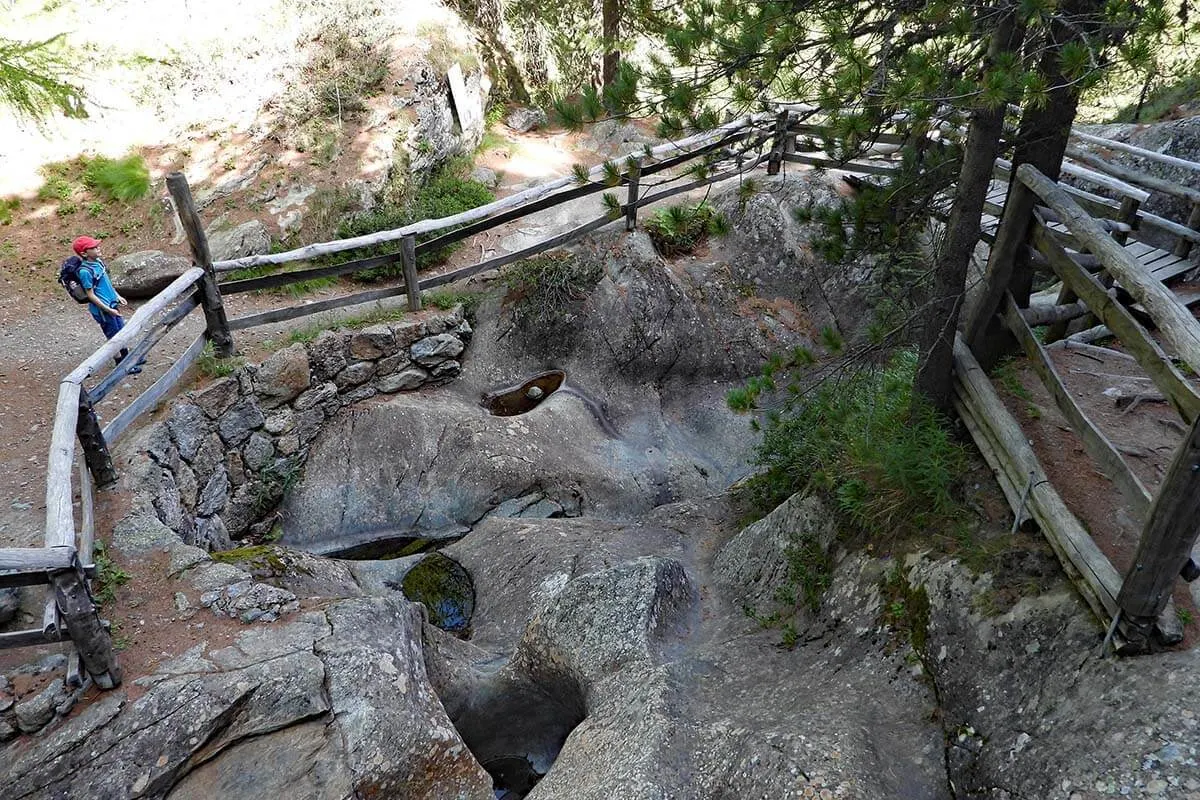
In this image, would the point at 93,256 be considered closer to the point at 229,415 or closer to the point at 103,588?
the point at 229,415

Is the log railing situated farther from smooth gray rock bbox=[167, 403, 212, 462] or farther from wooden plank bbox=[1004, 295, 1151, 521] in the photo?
smooth gray rock bbox=[167, 403, 212, 462]

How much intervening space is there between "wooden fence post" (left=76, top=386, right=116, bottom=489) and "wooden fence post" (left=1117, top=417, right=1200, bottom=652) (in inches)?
295

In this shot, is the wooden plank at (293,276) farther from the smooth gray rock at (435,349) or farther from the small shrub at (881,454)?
the small shrub at (881,454)

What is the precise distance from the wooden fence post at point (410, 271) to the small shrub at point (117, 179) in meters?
4.79

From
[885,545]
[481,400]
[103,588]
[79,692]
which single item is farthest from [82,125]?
[885,545]

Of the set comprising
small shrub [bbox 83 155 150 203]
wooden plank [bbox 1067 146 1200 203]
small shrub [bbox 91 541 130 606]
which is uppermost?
wooden plank [bbox 1067 146 1200 203]

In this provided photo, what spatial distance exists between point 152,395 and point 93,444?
115 cm

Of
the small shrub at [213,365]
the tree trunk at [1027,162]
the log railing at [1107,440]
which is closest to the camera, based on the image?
the log railing at [1107,440]

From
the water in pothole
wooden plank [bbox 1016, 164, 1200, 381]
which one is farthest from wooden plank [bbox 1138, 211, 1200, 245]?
the water in pothole

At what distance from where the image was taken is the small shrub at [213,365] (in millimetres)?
8336

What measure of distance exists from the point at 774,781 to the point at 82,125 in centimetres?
1378

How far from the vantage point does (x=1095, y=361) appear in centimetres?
612

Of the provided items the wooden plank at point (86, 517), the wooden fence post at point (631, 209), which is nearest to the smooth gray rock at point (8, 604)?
the wooden plank at point (86, 517)

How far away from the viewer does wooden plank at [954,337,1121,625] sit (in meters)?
3.93
